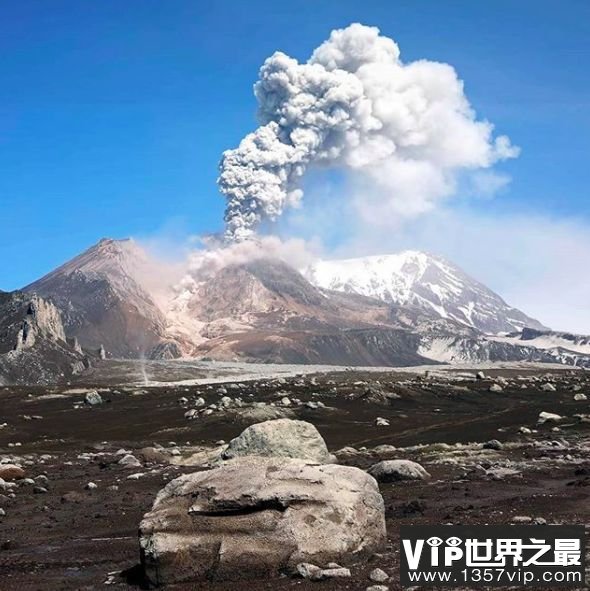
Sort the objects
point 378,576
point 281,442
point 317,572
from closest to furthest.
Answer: point 378,576 < point 317,572 < point 281,442

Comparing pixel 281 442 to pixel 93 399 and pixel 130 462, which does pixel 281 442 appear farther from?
pixel 93 399

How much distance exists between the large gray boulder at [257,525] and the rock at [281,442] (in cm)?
2154

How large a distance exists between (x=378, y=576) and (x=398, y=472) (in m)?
21.9

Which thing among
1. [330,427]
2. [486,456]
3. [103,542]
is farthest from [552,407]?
[103,542]

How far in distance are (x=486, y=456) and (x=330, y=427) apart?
131 feet

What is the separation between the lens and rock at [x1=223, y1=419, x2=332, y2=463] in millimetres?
41031

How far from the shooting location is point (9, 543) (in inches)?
1000

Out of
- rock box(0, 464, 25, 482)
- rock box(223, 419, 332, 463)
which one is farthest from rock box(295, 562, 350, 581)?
rock box(0, 464, 25, 482)

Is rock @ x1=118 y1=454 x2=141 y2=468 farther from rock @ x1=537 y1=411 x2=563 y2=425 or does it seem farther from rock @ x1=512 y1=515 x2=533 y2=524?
rock @ x1=537 y1=411 x2=563 y2=425

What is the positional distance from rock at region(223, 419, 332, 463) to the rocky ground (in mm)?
4709

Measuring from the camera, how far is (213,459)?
168 feet

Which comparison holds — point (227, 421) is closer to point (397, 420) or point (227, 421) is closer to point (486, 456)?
point (397, 420)

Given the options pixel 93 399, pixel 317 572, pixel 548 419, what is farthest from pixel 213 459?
pixel 93 399

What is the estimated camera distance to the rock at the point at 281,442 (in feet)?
135
